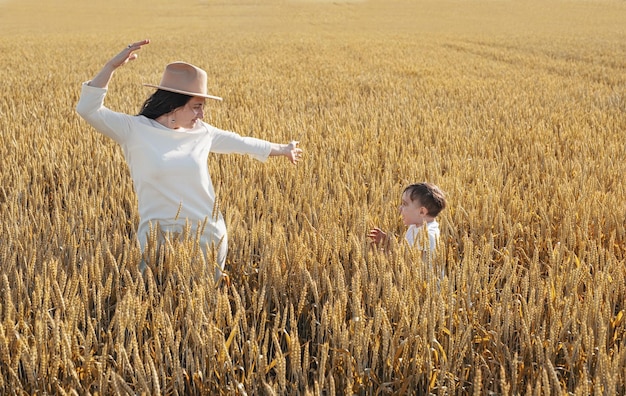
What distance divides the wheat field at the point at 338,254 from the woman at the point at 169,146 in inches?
8.3

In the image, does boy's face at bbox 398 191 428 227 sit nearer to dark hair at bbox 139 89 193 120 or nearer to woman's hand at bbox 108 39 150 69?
dark hair at bbox 139 89 193 120

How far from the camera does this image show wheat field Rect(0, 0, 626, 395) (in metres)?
1.93

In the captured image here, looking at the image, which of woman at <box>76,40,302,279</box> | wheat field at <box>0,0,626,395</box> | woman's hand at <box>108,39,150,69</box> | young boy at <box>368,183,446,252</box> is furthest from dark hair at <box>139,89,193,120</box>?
young boy at <box>368,183,446,252</box>

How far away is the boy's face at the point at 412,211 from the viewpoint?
3066mm

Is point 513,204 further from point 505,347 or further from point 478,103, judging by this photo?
point 478,103

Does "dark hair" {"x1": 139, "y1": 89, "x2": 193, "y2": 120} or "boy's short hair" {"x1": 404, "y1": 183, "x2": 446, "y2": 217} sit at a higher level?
"dark hair" {"x1": 139, "y1": 89, "x2": 193, "y2": 120}

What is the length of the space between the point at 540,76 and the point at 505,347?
1203cm

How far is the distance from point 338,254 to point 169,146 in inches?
31.3

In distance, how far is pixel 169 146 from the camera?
2711 mm

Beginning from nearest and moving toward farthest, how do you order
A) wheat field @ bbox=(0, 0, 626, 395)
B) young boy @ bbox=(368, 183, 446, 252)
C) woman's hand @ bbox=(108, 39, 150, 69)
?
wheat field @ bbox=(0, 0, 626, 395), woman's hand @ bbox=(108, 39, 150, 69), young boy @ bbox=(368, 183, 446, 252)

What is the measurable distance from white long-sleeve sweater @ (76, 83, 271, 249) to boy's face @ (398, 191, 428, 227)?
2.75 ft

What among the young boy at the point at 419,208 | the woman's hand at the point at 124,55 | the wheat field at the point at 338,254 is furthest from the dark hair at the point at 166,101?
the young boy at the point at 419,208

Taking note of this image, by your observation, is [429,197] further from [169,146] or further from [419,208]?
[169,146]

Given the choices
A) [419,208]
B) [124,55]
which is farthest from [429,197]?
[124,55]
